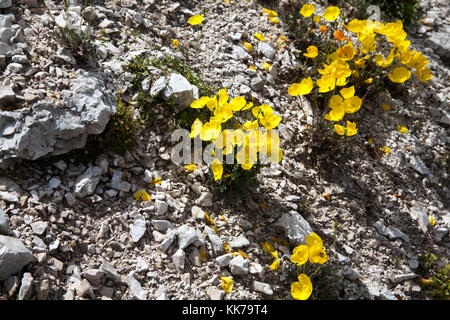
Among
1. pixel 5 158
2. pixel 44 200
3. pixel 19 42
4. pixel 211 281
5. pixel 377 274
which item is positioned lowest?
pixel 377 274

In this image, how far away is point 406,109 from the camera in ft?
16.7

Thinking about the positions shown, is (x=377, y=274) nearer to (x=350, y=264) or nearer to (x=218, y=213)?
(x=350, y=264)

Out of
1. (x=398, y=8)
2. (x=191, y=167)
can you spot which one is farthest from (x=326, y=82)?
(x=398, y=8)

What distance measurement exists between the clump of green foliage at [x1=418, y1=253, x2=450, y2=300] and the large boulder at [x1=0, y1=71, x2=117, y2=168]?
3.42 m

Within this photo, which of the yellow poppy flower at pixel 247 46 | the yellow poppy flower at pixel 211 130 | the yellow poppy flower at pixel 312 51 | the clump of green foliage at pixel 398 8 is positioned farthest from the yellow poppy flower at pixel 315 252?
the clump of green foliage at pixel 398 8

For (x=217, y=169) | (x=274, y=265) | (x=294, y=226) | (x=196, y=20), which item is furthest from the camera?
(x=196, y=20)

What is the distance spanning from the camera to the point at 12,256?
271 cm

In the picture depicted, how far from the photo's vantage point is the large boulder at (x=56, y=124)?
314cm

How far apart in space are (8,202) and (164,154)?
1.38 meters

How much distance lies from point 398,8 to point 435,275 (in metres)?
3.91

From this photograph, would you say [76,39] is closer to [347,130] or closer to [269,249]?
[269,249]

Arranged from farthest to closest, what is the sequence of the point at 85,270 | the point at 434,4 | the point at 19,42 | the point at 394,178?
1. the point at 434,4
2. the point at 394,178
3. the point at 19,42
4. the point at 85,270

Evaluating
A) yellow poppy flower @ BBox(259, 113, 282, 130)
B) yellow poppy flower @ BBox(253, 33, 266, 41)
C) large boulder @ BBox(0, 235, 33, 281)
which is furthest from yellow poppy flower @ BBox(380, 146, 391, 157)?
large boulder @ BBox(0, 235, 33, 281)
